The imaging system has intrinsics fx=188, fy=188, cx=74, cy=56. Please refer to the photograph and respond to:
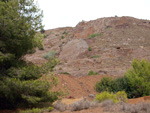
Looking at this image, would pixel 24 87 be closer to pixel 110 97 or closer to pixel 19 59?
pixel 19 59

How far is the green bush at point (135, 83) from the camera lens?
39.3ft

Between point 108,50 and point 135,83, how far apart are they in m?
15.6

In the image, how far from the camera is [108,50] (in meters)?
27.4

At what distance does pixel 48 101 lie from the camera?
8859mm

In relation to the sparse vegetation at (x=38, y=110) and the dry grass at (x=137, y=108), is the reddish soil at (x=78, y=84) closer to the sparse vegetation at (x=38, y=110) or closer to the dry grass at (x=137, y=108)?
the sparse vegetation at (x=38, y=110)

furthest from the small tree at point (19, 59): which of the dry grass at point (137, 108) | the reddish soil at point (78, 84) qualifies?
the reddish soil at point (78, 84)

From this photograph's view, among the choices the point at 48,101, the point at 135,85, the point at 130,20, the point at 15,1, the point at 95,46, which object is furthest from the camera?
the point at 130,20

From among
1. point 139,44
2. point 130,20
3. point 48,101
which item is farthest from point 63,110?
point 130,20

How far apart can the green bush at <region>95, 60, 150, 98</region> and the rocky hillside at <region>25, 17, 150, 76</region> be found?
19.6ft

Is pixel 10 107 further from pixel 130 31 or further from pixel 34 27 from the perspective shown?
pixel 130 31

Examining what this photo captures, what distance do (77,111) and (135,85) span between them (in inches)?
243

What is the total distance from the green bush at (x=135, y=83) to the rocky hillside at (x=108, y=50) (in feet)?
19.6

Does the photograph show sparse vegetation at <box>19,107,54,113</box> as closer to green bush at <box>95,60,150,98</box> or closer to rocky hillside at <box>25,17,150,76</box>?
green bush at <box>95,60,150,98</box>

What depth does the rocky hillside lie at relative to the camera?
2203cm
